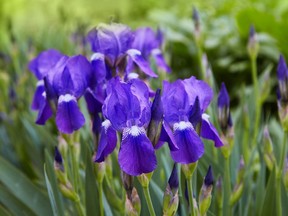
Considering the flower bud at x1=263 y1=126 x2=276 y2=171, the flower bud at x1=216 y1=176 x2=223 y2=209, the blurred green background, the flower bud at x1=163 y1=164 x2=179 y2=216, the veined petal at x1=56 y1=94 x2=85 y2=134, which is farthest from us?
the blurred green background

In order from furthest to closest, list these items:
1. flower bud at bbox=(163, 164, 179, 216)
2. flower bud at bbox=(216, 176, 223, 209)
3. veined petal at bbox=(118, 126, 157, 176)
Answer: flower bud at bbox=(216, 176, 223, 209) → flower bud at bbox=(163, 164, 179, 216) → veined petal at bbox=(118, 126, 157, 176)

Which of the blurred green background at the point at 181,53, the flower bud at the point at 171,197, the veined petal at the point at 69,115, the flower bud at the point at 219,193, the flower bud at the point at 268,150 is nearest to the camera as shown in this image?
the flower bud at the point at 171,197

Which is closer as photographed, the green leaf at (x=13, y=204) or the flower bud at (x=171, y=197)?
the flower bud at (x=171, y=197)

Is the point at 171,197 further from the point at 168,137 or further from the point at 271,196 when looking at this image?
the point at 271,196

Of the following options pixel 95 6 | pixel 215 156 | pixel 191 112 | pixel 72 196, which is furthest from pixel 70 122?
pixel 95 6

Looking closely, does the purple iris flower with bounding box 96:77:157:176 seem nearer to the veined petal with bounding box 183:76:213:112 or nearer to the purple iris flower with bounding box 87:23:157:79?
the veined petal with bounding box 183:76:213:112

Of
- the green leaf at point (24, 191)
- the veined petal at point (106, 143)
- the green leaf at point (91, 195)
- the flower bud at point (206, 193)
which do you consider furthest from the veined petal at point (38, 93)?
the flower bud at point (206, 193)

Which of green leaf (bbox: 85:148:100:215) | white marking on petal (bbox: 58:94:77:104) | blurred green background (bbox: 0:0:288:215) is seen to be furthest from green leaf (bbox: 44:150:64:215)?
blurred green background (bbox: 0:0:288:215)

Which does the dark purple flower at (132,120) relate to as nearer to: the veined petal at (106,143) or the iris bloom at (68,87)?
the veined petal at (106,143)
